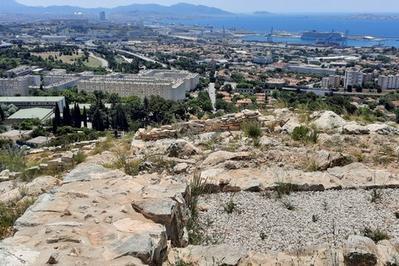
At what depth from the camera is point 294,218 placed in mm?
5301

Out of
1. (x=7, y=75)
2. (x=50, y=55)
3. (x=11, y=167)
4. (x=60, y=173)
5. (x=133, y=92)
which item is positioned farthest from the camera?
(x=50, y=55)

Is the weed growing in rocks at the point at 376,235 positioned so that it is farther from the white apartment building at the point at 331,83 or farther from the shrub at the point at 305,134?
the white apartment building at the point at 331,83

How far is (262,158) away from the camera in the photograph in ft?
23.7

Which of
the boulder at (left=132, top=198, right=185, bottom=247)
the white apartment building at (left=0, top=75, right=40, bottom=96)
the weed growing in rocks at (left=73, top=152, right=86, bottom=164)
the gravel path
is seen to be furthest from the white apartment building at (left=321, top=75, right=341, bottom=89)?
the boulder at (left=132, top=198, right=185, bottom=247)

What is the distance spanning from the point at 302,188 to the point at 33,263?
152 inches

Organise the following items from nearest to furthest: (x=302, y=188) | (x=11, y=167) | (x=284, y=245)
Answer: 1. (x=284, y=245)
2. (x=302, y=188)
3. (x=11, y=167)

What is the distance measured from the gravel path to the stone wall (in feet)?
13.1

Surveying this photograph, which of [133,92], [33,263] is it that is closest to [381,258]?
[33,263]

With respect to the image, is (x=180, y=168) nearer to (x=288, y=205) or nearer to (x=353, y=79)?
(x=288, y=205)

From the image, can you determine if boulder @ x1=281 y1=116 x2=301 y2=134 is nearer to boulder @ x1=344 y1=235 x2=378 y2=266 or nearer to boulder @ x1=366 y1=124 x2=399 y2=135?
boulder @ x1=366 y1=124 x2=399 y2=135

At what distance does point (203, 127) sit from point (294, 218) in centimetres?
519

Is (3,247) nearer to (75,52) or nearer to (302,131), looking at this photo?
(302,131)

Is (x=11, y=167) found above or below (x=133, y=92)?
above

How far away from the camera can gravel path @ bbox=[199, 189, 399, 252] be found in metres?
4.82
